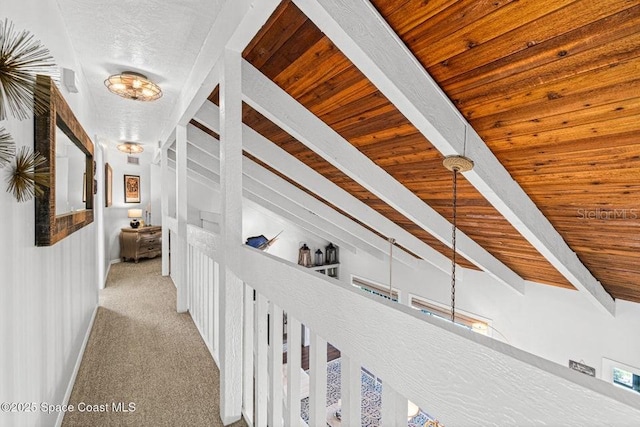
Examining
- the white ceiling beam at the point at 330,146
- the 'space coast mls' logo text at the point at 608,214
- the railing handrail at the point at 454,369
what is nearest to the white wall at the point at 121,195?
the white ceiling beam at the point at 330,146

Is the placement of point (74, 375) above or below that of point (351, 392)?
below

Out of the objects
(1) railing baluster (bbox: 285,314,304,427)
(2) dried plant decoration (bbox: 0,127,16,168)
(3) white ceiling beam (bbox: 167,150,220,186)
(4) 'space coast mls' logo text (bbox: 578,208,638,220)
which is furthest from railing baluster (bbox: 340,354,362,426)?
(3) white ceiling beam (bbox: 167,150,220,186)

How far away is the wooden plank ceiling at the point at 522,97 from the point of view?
1177 millimetres

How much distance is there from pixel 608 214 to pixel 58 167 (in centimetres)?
335

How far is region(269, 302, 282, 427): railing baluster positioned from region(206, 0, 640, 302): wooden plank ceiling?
4.55ft

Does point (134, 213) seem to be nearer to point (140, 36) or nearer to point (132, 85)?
point (132, 85)

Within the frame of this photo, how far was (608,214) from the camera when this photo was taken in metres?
2.02

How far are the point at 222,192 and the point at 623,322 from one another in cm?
422

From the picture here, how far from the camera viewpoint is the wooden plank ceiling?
118 centimetres

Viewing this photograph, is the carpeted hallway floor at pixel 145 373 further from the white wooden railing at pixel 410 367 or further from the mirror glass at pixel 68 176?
the mirror glass at pixel 68 176

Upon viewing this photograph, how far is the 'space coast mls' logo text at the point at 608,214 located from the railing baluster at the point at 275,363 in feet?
7.15

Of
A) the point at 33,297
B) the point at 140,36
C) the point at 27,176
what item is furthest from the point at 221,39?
the point at 33,297

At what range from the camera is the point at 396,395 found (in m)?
0.69

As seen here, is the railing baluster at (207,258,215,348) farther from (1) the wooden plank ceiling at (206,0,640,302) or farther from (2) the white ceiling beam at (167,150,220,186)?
(2) the white ceiling beam at (167,150,220,186)
